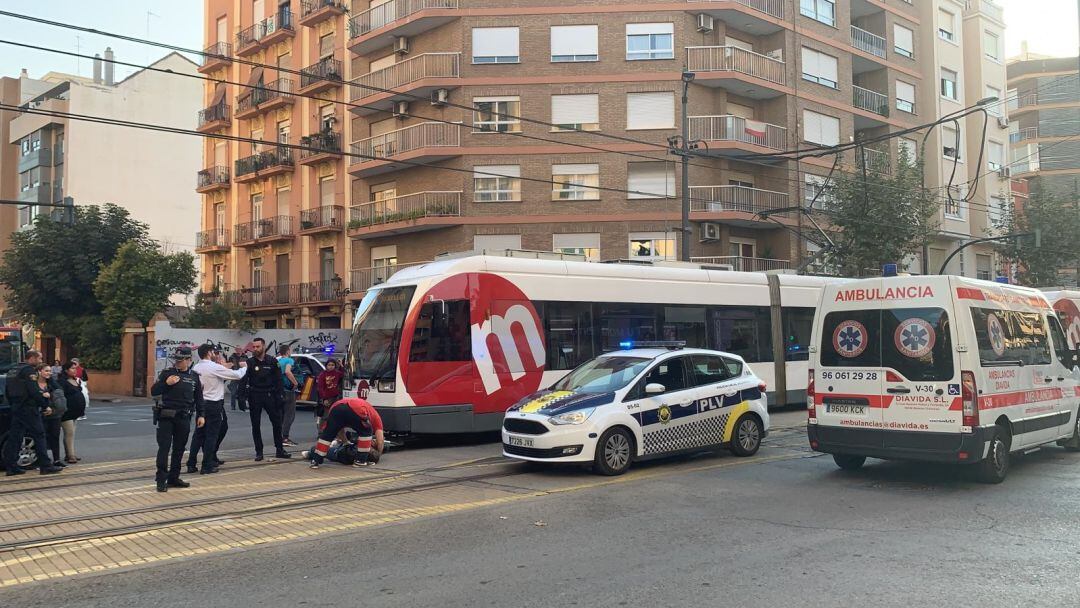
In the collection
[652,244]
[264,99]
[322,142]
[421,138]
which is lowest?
[652,244]

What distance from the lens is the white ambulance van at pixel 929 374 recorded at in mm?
9031

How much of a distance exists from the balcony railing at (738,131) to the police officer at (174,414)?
24391mm

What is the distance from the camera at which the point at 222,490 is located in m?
9.66

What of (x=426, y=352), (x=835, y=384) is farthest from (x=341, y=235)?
(x=835, y=384)

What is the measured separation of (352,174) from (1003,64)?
34.6 m

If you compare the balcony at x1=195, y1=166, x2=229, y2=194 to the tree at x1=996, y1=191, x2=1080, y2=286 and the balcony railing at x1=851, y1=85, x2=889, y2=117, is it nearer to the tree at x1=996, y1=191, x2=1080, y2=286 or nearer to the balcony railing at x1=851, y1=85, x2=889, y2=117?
the balcony railing at x1=851, y1=85, x2=889, y2=117

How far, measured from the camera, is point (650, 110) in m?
30.9

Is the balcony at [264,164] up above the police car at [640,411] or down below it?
above

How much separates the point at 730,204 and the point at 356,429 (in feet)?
74.4

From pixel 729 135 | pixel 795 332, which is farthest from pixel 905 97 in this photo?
pixel 795 332

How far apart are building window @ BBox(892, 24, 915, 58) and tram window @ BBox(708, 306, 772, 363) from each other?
2598 cm

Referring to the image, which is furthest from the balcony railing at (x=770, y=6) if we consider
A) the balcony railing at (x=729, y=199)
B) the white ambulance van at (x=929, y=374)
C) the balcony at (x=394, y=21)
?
the white ambulance van at (x=929, y=374)

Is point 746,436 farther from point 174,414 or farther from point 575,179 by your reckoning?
point 575,179

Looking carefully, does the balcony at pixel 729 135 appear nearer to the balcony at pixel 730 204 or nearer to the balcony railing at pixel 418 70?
the balcony at pixel 730 204
